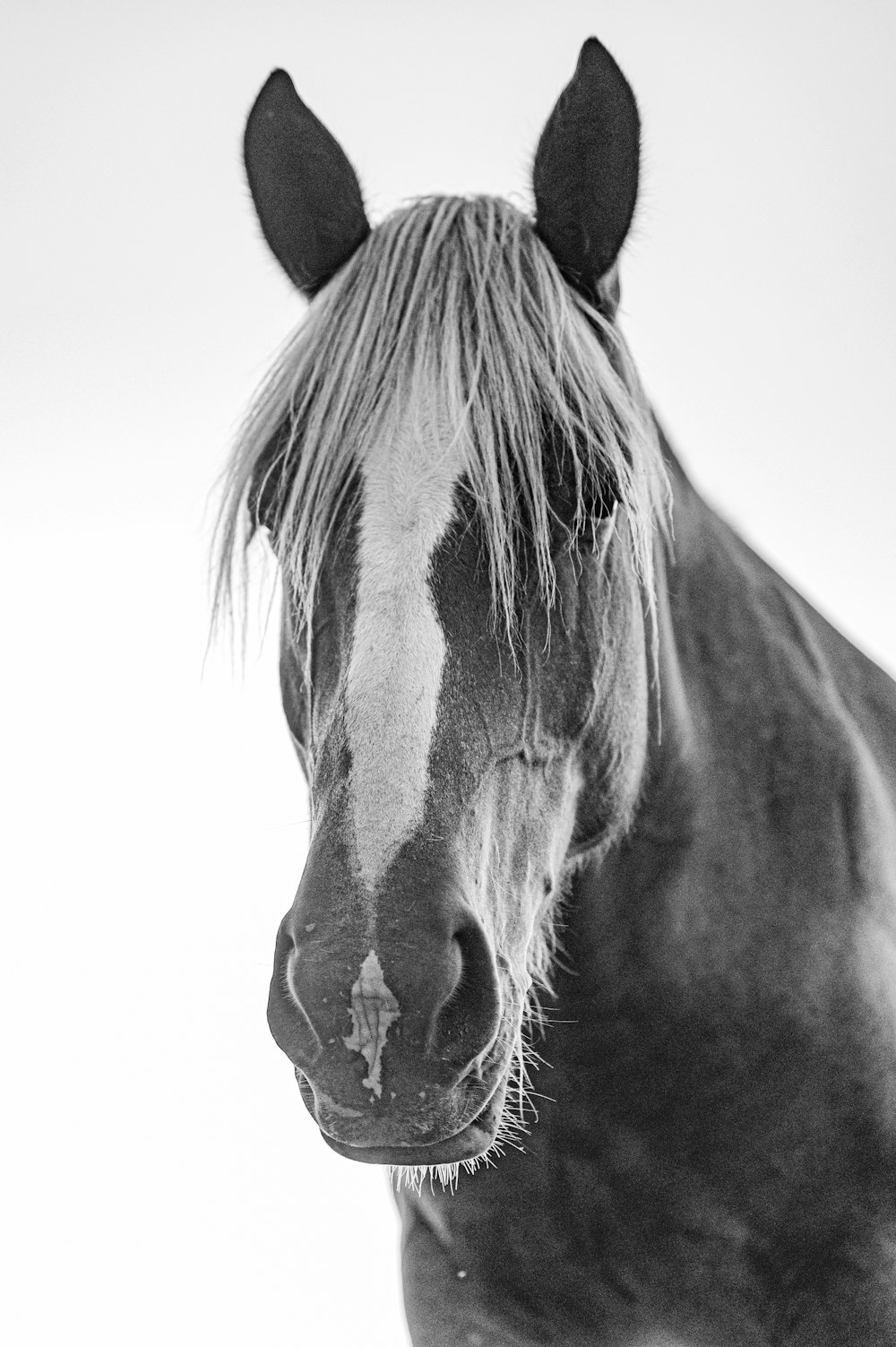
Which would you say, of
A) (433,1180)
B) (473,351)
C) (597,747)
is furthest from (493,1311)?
(473,351)

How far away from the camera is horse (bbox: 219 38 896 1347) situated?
1.32m

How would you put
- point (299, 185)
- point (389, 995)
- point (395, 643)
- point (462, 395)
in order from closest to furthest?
point (389, 995)
point (395, 643)
point (462, 395)
point (299, 185)

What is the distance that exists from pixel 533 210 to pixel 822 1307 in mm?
1381

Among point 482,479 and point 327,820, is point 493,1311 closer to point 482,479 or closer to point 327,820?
point 327,820

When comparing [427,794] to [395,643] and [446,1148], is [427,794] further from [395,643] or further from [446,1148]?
[446,1148]

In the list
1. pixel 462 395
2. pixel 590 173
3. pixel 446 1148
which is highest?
pixel 590 173

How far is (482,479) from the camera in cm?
134

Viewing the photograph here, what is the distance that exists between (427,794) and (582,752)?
35 centimetres

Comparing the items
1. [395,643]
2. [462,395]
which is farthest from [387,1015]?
[462,395]

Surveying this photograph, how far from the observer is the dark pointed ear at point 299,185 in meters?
1.68

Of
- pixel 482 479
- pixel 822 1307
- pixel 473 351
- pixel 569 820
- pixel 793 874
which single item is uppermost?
pixel 473 351

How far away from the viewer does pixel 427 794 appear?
119 cm

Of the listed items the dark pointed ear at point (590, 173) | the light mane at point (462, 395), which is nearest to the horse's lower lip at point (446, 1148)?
the light mane at point (462, 395)

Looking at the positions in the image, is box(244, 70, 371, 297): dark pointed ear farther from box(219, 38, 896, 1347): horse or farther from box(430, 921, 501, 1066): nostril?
box(430, 921, 501, 1066): nostril
